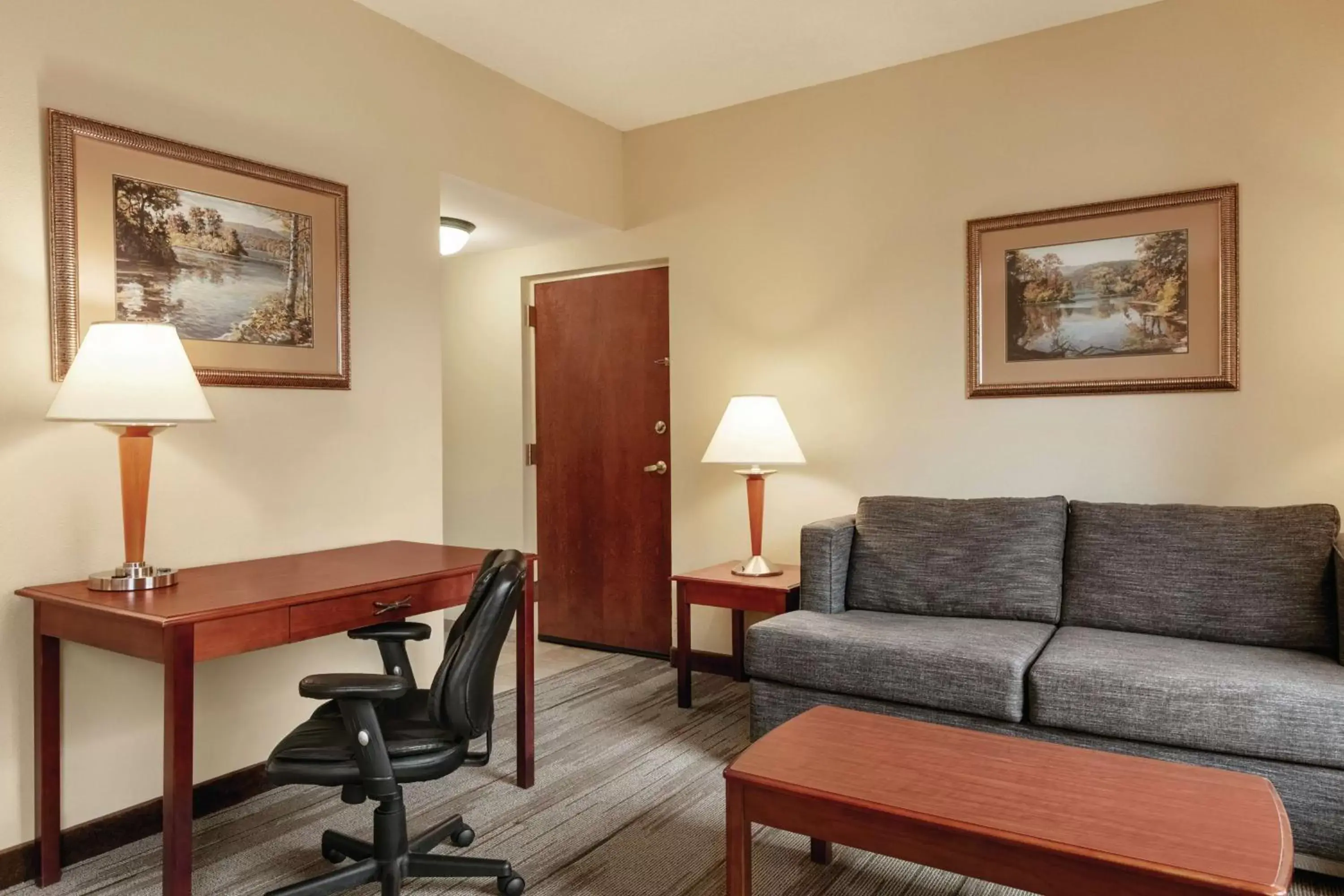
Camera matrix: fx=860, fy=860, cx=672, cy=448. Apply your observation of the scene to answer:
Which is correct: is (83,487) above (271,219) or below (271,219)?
below

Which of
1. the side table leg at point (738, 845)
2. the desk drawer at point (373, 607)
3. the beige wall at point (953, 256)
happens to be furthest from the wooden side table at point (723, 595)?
the side table leg at point (738, 845)

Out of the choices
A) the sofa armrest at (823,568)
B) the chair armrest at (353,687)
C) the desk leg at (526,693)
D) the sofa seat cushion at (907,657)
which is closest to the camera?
the chair armrest at (353,687)

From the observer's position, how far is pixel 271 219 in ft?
9.13

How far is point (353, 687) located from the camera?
1.78 metres

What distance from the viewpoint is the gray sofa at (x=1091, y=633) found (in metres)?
2.18

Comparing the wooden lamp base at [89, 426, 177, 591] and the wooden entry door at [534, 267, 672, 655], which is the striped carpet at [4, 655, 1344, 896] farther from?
the wooden entry door at [534, 267, 672, 655]

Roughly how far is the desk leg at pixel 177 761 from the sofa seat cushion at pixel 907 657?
1.72 meters

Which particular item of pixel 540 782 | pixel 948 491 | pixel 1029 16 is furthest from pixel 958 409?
pixel 540 782

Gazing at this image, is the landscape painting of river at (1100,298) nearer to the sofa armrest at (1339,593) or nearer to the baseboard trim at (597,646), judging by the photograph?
the sofa armrest at (1339,593)

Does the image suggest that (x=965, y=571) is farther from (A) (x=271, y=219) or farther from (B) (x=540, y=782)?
(A) (x=271, y=219)

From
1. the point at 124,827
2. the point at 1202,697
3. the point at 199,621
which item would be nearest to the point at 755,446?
the point at 1202,697

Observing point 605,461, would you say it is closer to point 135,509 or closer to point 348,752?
point 135,509

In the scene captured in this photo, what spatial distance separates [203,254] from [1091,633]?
302 centimetres

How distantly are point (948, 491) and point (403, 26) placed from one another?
2.78 metres
